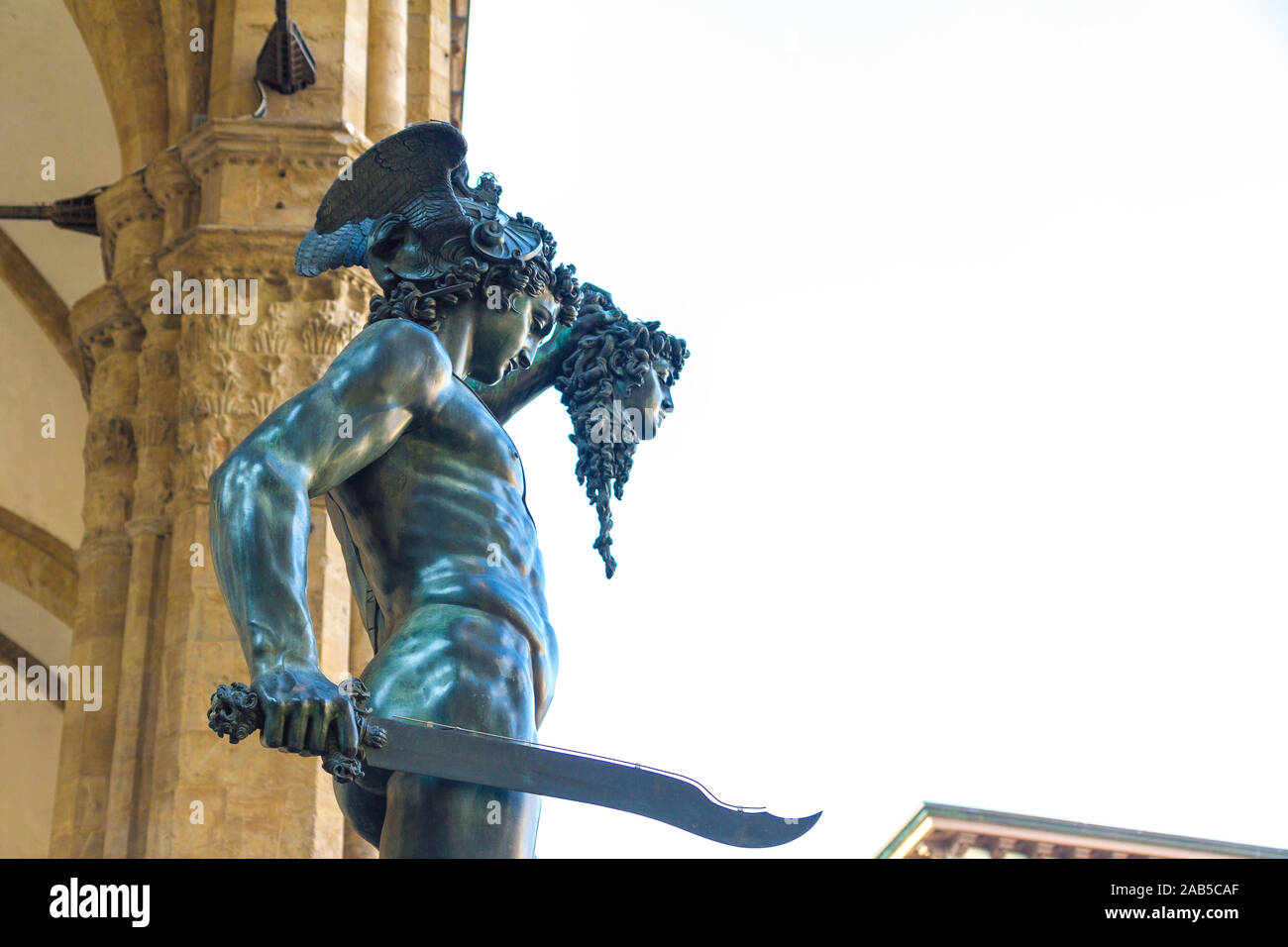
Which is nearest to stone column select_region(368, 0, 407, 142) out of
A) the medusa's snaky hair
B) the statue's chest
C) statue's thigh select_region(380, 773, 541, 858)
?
the medusa's snaky hair

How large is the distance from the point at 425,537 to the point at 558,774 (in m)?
0.48

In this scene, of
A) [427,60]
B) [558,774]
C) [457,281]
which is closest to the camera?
[558,774]

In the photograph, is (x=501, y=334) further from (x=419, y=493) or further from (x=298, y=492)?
(x=298, y=492)

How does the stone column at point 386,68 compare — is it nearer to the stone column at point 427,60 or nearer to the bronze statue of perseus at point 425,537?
the stone column at point 427,60

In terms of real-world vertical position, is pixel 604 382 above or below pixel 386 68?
below

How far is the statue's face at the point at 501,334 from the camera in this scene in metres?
2.83

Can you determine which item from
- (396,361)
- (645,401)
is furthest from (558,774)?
(645,401)

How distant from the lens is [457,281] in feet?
9.15

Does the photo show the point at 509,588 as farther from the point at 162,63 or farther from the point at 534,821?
the point at 162,63

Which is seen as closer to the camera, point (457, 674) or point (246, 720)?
point (246, 720)

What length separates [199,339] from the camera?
7.95 m

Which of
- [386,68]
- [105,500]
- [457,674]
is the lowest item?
[457,674]
